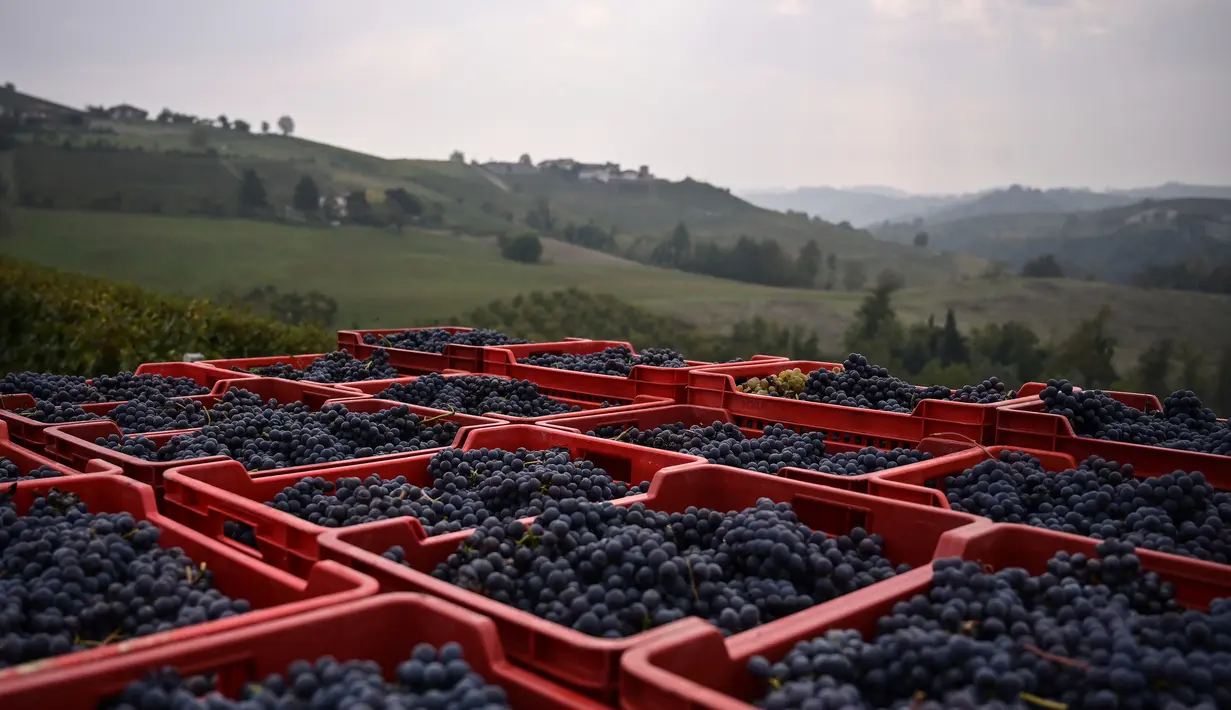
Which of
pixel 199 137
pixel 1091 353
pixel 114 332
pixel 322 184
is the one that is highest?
pixel 199 137

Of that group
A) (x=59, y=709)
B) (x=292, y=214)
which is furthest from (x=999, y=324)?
(x=292, y=214)

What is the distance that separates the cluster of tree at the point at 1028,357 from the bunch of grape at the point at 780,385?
4229mm

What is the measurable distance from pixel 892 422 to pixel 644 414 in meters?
0.84

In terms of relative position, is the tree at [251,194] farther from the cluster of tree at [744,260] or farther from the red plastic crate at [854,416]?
the red plastic crate at [854,416]

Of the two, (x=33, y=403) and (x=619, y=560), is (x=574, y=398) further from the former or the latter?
(x=619, y=560)

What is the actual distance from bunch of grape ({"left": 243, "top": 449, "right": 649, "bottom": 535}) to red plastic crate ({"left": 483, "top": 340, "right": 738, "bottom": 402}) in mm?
1187

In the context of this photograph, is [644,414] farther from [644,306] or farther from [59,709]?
[644,306]

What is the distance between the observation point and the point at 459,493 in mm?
2158

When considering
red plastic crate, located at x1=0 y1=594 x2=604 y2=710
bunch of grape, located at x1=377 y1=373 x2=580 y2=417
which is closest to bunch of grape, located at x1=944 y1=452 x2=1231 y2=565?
red plastic crate, located at x1=0 y1=594 x2=604 y2=710

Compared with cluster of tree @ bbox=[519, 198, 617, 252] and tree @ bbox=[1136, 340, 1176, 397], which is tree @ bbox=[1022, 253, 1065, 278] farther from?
cluster of tree @ bbox=[519, 198, 617, 252]

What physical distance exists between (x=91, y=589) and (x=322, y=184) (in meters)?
16.0

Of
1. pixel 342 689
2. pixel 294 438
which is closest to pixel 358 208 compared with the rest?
pixel 294 438

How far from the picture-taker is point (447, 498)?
212 centimetres

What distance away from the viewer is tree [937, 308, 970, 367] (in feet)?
29.2
